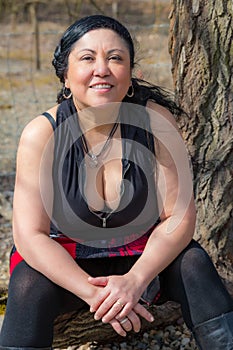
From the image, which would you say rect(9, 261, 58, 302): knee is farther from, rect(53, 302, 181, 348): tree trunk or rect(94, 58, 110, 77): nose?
rect(94, 58, 110, 77): nose

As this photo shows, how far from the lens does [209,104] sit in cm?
254

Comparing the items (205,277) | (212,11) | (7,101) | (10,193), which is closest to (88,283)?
(205,277)

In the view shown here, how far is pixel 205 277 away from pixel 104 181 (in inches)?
19.4

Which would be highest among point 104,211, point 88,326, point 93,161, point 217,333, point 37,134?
point 37,134

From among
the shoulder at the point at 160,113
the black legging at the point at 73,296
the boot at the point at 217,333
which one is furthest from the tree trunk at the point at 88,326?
the shoulder at the point at 160,113

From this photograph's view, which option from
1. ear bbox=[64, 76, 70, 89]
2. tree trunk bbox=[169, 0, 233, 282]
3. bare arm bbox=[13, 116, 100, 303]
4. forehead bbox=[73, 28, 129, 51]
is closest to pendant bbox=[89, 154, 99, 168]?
bare arm bbox=[13, 116, 100, 303]

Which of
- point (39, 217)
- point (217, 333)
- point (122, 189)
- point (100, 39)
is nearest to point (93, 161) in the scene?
point (122, 189)

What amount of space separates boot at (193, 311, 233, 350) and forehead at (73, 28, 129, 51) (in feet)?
3.10

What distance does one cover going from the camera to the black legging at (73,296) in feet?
6.66

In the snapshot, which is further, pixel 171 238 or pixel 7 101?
pixel 7 101

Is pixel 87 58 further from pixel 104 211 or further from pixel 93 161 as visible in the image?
pixel 104 211

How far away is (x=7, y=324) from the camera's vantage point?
2051 mm

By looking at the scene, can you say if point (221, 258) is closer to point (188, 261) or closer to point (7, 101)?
point (188, 261)

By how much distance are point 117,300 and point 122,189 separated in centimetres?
41
